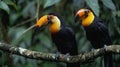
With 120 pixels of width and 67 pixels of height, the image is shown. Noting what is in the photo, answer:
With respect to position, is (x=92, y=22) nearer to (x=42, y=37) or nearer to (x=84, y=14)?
(x=84, y=14)

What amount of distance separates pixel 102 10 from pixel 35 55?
161 centimetres

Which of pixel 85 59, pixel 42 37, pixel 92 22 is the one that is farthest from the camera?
pixel 42 37

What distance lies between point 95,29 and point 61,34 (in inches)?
12.8

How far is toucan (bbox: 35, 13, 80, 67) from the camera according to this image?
3734mm

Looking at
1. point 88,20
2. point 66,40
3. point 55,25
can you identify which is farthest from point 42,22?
point 66,40

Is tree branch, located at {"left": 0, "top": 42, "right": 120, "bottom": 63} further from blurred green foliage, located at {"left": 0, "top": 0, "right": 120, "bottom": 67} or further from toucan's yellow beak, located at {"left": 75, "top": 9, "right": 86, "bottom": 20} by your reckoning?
blurred green foliage, located at {"left": 0, "top": 0, "right": 120, "bottom": 67}

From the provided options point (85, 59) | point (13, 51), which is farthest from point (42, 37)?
point (85, 59)

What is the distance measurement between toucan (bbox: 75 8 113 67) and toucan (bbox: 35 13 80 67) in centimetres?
19

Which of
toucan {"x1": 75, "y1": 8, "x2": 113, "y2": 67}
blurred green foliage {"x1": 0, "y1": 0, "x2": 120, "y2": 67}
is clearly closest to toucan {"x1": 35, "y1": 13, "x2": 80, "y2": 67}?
toucan {"x1": 75, "y1": 8, "x2": 113, "y2": 67}

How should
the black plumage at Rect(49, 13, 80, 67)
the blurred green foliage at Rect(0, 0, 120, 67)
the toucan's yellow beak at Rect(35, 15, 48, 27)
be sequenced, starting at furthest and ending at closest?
1. the blurred green foliage at Rect(0, 0, 120, 67)
2. the black plumage at Rect(49, 13, 80, 67)
3. the toucan's yellow beak at Rect(35, 15, 48, 27)

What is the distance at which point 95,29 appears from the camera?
149 inches

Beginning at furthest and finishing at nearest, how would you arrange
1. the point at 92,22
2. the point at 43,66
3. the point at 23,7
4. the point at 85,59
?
the point at 23,7, the point at 43,66, the point at 92,22, the point at 85,59

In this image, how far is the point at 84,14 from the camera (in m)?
3.63

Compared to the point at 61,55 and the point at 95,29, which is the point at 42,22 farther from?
the point at 95,29
